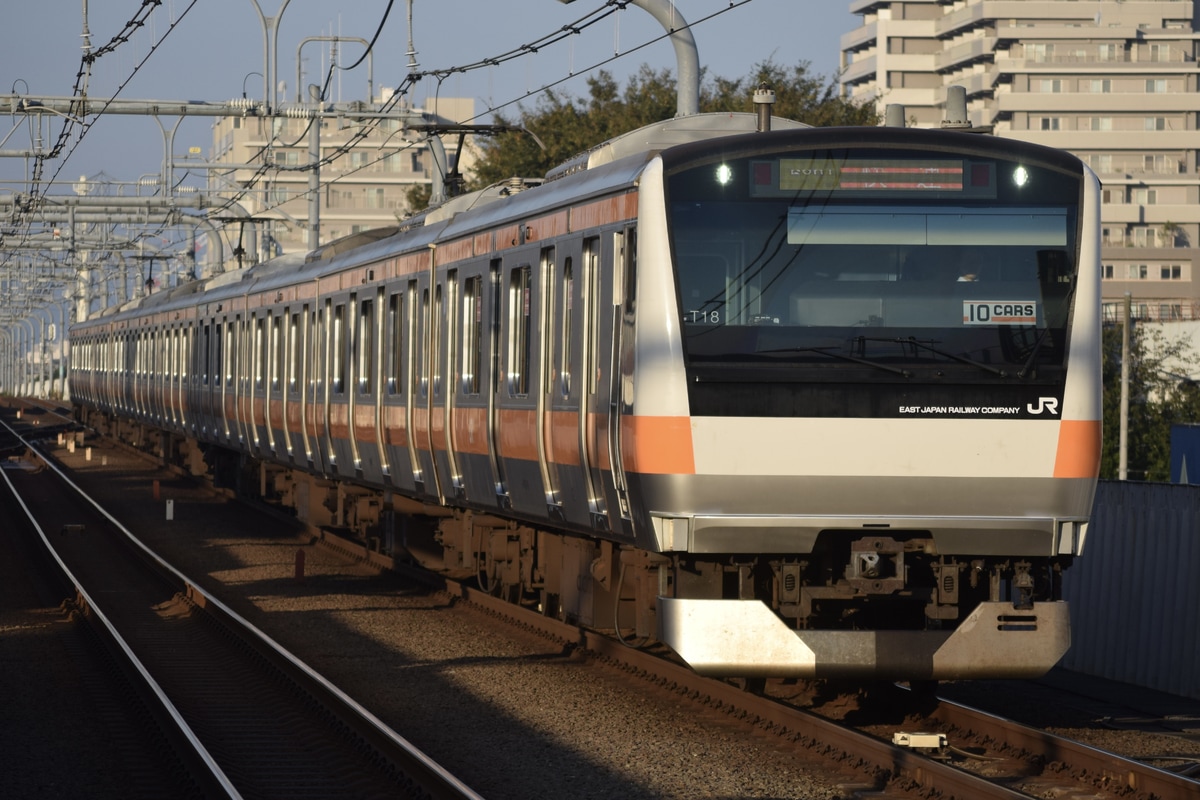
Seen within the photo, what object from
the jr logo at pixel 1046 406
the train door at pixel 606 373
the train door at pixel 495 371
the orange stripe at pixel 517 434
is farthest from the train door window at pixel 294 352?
the jr logo at pixel 1046 406

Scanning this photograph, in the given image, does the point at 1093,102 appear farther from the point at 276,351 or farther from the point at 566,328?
the point at 566,328

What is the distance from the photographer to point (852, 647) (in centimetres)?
983

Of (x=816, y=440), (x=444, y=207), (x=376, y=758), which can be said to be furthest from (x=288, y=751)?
(x=444, y=207)

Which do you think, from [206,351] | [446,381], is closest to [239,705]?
[446,381]

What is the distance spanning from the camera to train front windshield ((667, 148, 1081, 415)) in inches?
387

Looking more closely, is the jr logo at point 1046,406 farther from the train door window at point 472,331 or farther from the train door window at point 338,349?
the train door window at point 338,349

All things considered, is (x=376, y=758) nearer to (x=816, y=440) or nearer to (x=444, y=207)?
(x=816, y=440)

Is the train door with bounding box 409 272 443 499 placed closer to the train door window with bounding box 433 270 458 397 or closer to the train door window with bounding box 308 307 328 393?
the train door window with bounding box 433 270 458 397

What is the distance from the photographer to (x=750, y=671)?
9.78 metres

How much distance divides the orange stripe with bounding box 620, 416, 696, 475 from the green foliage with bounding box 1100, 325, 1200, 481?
141ft

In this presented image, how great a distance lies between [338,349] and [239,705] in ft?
27.3

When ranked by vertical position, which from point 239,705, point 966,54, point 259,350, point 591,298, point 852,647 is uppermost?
point 966,54

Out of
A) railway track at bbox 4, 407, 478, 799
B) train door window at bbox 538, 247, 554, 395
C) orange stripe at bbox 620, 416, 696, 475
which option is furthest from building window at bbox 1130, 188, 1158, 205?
orange stripe at bbox 620, 416, 696, 475

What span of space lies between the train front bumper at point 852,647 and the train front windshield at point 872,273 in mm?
1106
